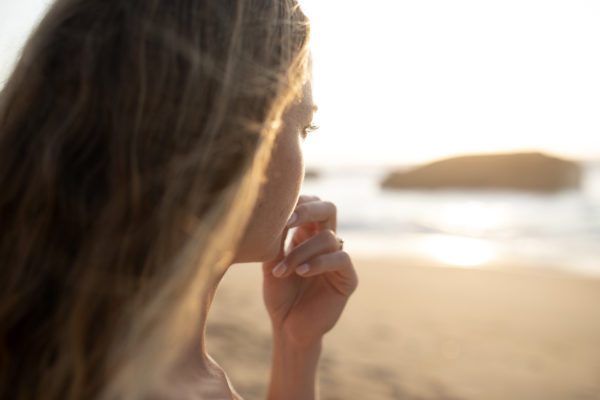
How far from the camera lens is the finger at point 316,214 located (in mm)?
1400

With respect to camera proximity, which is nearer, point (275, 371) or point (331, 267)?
point (331, 267)

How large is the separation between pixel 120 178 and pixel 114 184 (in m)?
0.01

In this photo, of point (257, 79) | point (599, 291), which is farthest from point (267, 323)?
point (599, 291)

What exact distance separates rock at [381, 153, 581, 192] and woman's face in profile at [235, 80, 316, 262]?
26588 millimetres

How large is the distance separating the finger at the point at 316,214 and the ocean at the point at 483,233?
6278 millimetres

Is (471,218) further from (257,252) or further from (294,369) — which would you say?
(257,252)

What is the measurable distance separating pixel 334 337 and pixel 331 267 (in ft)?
8.57

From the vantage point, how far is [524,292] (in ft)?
17.6

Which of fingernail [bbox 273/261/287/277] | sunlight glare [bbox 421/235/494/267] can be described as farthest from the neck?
sunlight glare [bbox 421/235/494/267]

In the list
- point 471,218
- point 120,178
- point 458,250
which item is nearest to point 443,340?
point 120,178

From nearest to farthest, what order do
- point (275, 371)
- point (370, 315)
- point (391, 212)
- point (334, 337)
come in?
point (275, 371)
point (334, 337)
point (370, 315)
point (391, 212)

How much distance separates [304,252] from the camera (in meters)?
1.38

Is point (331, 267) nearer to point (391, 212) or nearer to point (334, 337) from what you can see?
point (334, 337)

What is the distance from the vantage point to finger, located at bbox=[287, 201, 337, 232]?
1.40m
